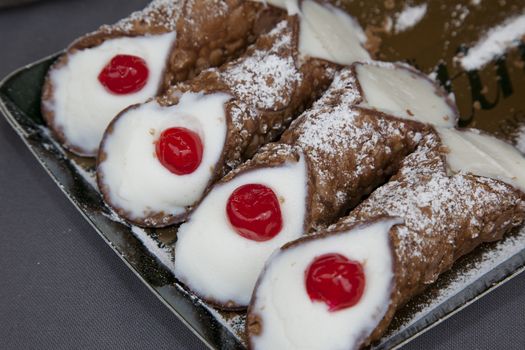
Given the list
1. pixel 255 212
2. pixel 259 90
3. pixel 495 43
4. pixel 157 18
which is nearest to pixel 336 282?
pixel 255 212

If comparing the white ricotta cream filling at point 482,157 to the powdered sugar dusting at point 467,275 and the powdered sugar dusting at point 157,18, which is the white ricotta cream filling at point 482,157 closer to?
the powdered sugar dusting at point 467,275

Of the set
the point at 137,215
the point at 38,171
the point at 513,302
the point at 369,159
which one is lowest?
the point at 513,302

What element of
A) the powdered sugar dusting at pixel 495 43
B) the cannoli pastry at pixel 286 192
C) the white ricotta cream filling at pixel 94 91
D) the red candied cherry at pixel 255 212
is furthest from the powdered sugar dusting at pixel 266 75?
the powdered sugar dusting at pixel 495 43

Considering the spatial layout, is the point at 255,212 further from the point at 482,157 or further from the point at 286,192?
the point at 482,157

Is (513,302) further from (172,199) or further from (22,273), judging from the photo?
(22,273)

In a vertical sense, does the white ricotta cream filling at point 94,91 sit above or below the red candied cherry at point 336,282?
above

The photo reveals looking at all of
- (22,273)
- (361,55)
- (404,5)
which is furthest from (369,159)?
(22,273)
